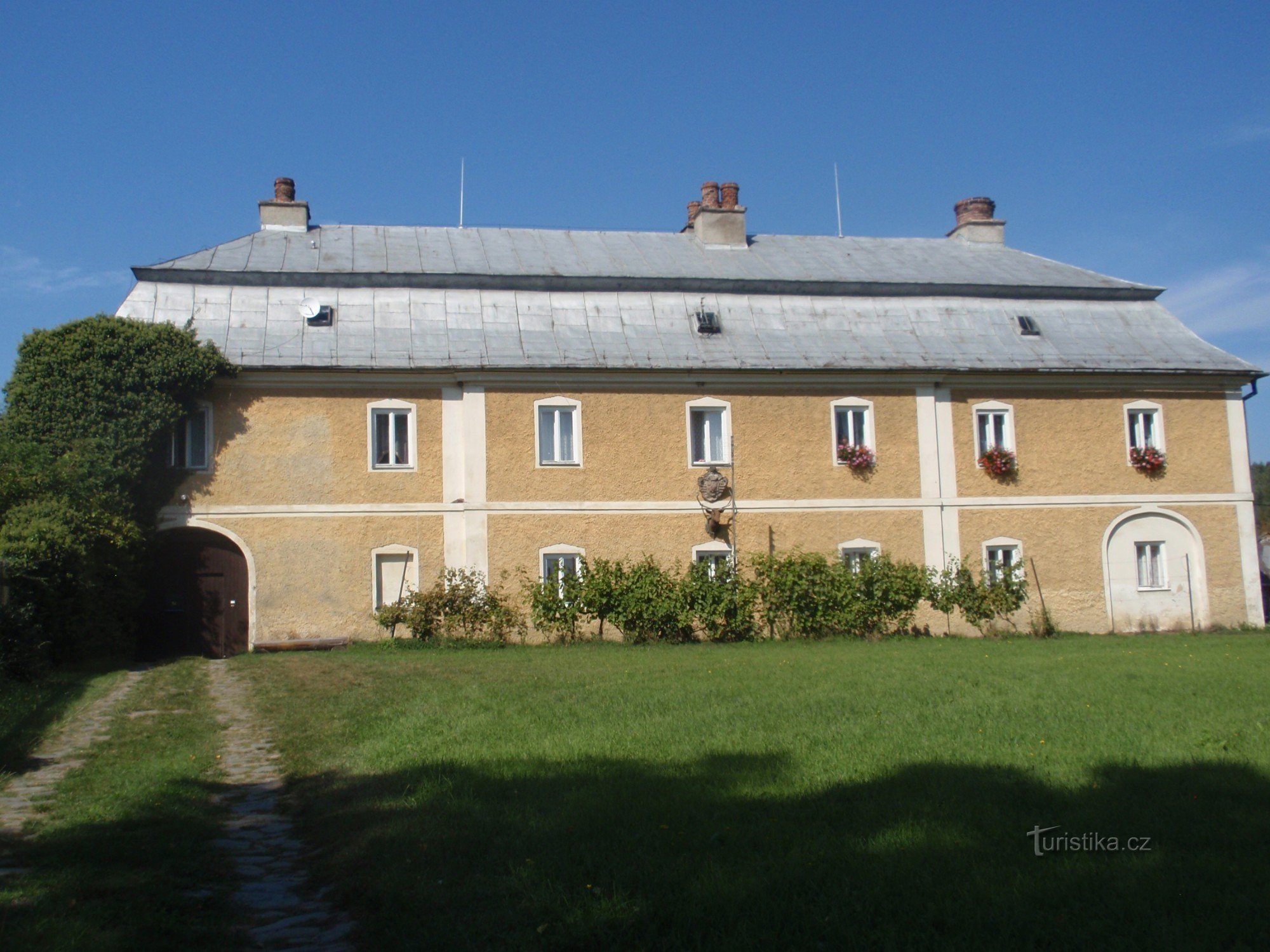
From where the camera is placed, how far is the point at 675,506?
20.5 metres

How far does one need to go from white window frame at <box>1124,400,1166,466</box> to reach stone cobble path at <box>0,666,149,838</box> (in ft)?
61.5

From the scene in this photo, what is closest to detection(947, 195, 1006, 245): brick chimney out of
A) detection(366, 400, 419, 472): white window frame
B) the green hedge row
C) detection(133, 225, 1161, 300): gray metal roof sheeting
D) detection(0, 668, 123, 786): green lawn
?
detection(133, 225, 1161, 300): gray metal roof sheeting

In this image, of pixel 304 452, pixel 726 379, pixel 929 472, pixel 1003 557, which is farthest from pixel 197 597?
pixel 1003 557

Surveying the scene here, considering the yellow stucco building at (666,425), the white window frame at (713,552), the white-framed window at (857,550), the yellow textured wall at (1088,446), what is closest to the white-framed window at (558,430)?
the yellow stucco building at (666,425)

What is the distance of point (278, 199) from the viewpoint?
77.0 feet

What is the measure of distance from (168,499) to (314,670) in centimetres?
581

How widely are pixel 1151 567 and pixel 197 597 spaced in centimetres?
1839

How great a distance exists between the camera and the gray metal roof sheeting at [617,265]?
836 inches

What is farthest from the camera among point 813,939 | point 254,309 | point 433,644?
point 254,309

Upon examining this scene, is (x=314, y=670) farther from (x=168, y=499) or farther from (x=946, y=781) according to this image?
(x=946, y=781)

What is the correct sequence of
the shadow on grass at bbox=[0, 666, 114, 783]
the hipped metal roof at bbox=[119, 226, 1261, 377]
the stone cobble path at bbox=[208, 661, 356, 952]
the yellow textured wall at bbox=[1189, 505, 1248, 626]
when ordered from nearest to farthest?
the stone cobble path at bbox=[208, 661, 356, 952] < the shadow on grass at bbox=[0, 666, 114, 783] < the hipped metal roof at bbox=[119, 226, 1261, 377] < the yellow textured wall at bbox=[1189, 505, 1248, 626]

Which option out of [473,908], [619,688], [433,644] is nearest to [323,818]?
[473,908]

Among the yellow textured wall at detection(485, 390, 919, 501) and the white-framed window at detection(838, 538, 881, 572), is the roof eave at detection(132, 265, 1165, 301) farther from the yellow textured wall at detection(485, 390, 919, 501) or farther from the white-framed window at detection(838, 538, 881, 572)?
the white-framed window at detection(838, 538, 881, 572)

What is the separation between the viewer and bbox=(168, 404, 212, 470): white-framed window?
→ 19.3 metres
